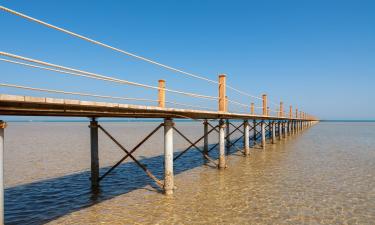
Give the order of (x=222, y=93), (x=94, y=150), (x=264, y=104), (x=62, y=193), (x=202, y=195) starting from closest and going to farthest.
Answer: (x=202, y=195) < (x=62, y=193) < (x=94, y=150) < (x=222, y=93) < (x=264, y=104)

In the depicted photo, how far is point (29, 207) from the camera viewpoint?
871 centimetres

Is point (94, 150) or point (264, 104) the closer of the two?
point (94, 150)

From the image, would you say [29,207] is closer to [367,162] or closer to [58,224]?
[58,224]

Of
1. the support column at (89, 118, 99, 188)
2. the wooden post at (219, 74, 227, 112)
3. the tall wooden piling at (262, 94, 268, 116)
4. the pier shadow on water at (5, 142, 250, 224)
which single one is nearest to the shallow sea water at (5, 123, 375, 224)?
the pier shadow on water at (5, 142, 250, 224)

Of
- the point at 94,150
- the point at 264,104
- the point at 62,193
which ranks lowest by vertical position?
the point at 62,193

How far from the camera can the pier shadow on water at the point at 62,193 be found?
8.13 metres

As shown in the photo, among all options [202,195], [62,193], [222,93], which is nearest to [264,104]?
[222,93]

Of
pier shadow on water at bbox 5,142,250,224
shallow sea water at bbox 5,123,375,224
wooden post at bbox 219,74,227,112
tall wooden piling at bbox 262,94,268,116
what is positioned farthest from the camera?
tall wooden piling at bbox 262,94,268,116

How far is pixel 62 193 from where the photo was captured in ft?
33.7

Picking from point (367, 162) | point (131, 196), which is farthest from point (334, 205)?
point (367, 162)

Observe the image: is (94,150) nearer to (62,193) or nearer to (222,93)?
(62,193)

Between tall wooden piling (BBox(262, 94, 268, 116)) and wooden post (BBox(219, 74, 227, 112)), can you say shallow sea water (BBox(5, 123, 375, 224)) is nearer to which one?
wooden post (BBox(219, 74, 227, 112))

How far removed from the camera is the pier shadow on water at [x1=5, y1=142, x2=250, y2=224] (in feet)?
26.7

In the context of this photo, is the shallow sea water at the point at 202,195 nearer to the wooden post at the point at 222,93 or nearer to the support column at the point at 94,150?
the support column at the point at 94,150
